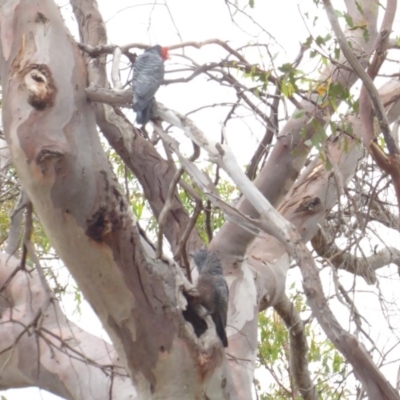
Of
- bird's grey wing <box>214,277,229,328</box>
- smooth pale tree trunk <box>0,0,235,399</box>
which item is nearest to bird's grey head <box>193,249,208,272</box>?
bird's grey wing <box>214,277,229,328</box>

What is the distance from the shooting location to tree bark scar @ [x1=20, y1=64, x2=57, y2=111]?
2.53 meters

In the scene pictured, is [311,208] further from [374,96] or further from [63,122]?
[63,122]

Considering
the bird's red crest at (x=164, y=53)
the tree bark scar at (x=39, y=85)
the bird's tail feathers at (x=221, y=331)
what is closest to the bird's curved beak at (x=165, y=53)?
the bird's red crest at (x=164, y=53)

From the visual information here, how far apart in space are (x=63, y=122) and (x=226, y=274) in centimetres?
135

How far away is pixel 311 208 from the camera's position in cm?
403

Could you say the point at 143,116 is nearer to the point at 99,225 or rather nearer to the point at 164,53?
the point at 99,225

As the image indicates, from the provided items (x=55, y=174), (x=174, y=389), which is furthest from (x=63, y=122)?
(x=174, y=389)

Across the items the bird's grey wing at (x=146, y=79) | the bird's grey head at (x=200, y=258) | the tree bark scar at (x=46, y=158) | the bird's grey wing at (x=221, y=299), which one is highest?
the bird's grey wing at (x=146, y=79)

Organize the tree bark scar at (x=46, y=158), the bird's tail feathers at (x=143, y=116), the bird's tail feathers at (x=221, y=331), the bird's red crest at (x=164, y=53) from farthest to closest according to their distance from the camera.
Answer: the bird's red crest at (x=164, y=53) → the bird's tail feathers at (x=221, y=331) → the bird's tail feathers at (x=143, y=116) → the tree bark scar at (x=46, y=158)

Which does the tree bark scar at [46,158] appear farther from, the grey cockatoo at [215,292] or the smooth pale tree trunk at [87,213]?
the grey cockatoo at [215,292]

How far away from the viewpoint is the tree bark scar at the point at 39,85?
253 centimetres

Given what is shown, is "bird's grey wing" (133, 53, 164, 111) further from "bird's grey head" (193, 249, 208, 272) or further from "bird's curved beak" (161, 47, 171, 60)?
"bird's grey head" (193, 249, 208, 272)

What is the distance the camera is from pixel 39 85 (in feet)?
8.42

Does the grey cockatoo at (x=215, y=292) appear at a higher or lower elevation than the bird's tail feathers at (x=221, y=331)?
higher
